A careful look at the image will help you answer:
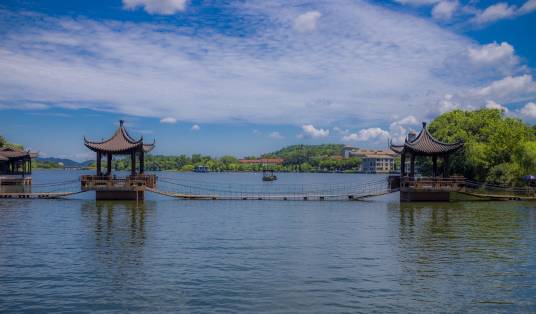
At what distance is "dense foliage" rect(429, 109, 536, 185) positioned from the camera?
48.4 metres

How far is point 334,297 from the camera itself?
14.2 meters

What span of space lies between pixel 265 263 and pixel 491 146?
133 ft

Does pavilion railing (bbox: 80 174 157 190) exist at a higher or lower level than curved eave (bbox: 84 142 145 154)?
lower

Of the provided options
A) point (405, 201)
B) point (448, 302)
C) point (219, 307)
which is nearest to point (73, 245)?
point (219, 307)

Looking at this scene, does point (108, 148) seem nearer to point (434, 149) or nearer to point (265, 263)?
point (434, 149)

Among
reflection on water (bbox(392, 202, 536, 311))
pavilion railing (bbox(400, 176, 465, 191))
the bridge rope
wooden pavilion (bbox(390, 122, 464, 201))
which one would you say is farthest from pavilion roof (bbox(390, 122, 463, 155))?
reflection on water (bbox(392, 202, 536, 311))

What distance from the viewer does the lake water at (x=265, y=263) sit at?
45.4 ft

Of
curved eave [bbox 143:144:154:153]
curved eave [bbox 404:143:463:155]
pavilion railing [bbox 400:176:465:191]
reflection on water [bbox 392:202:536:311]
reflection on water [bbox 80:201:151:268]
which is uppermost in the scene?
curved eave [bbox 143:144:154:153]

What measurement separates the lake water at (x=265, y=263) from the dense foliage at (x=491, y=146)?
54.3 feet

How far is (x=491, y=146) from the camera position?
51.3 metres

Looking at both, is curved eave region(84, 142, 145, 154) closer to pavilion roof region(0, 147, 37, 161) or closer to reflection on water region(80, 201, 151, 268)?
reflection on water region(80, 201, 151, 268)

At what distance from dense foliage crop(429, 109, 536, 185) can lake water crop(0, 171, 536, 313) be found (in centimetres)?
1654

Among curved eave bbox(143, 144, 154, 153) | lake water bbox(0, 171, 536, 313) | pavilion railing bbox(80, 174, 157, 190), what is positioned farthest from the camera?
curved eave bbox(143, 144, 154, 153)

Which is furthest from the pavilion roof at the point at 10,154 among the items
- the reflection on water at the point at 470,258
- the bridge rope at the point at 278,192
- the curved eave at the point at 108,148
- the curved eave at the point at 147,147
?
the reflection on water at the point at 470,258
